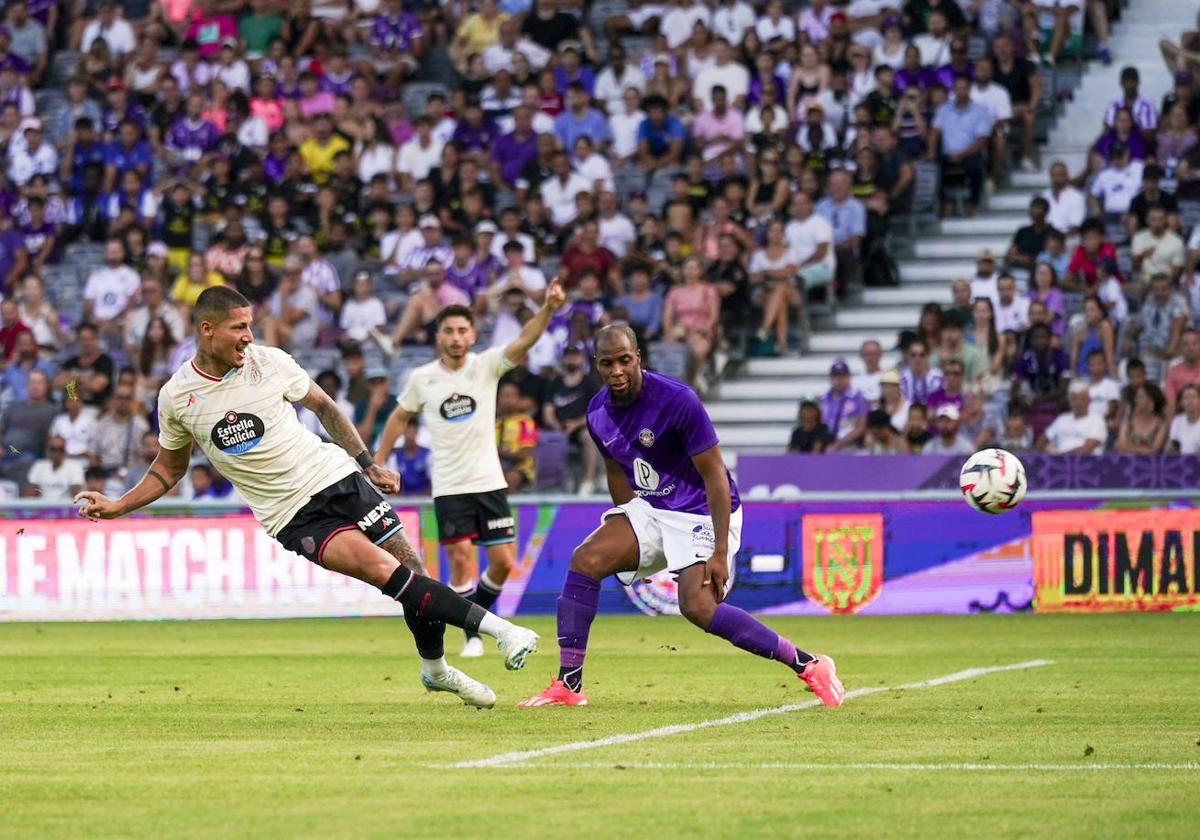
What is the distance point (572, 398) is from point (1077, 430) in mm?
5395

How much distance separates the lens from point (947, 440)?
20297 mm

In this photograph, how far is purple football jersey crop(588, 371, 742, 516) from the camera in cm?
1040

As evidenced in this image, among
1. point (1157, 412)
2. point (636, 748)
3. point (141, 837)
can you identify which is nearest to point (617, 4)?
point (1157, 412)

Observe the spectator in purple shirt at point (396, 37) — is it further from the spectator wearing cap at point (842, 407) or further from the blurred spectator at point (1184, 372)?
the blurred spectator at point (1184, 372)

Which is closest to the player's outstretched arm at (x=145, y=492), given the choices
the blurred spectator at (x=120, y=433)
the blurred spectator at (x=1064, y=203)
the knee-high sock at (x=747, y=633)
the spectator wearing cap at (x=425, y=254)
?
the knee-high sock at (x=747, y=633)

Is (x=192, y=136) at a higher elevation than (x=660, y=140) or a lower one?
lower

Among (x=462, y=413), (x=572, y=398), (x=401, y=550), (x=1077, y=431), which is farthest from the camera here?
(x=572, y=398)

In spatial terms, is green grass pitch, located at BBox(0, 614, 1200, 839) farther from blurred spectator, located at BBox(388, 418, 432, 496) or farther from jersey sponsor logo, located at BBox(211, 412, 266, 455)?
blurred spectator, located at BBox(388, 418, 432, 496)

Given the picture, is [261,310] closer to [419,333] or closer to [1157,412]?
[419,333]

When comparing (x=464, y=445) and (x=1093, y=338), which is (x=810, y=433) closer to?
(x=1093, y=338)

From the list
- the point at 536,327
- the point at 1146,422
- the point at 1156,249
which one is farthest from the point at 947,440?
the point at 536,327

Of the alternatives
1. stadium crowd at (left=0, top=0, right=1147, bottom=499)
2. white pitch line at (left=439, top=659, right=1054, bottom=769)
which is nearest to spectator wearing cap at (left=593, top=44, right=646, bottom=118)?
stadium crowd at (left=0, top=0, right=1147, bottom=499)

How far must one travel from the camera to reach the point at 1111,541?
18.5 metres

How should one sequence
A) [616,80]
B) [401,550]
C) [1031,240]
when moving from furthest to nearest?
1. [616,80]
2. [1031,240]
3. [401,550]
